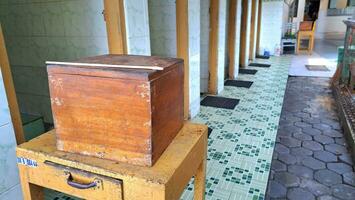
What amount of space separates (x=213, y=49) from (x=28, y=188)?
11.3 feet

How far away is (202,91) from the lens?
4.42 metres

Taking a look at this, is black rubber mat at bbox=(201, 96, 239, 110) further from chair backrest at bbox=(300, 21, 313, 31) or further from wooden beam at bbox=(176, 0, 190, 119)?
chair backrest at bbox=(300, 21, 313, 31)

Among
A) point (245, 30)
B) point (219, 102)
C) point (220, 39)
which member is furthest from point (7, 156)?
point (245, 30)

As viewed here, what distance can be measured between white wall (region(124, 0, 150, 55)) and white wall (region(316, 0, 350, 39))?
1538 centimetres

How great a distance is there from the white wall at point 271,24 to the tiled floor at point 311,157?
446 cm

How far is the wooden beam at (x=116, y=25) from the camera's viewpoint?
1857 mm

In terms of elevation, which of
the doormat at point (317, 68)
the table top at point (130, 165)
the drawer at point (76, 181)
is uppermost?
the table top at point (130, 165)

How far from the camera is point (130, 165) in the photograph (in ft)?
2.87

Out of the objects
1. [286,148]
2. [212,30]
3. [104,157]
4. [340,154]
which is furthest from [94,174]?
[212,30]

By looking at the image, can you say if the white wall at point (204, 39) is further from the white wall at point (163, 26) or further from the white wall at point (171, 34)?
the white wall at point (163, 26)

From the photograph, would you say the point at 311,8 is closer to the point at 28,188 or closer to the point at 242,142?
the point at 242,142

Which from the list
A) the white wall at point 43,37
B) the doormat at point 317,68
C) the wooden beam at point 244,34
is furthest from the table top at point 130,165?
the doormat at point 317,68

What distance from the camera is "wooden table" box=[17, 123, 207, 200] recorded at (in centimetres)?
83

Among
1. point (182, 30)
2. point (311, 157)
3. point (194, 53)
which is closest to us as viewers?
point (311, 157)
